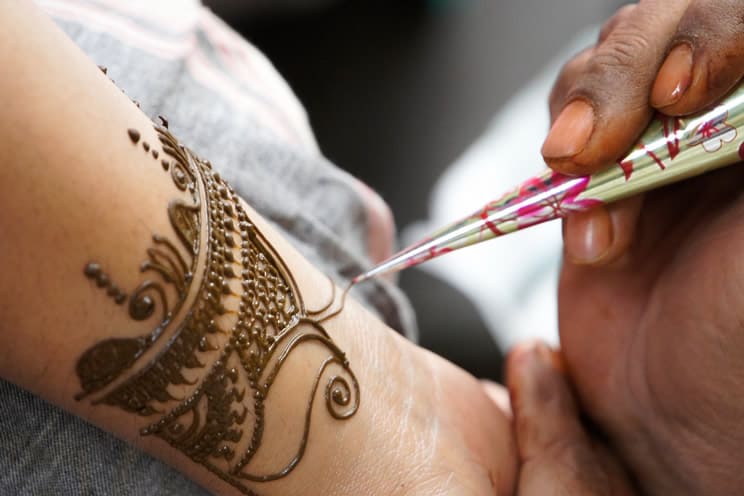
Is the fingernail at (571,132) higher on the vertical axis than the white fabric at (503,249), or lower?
higher

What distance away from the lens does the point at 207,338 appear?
2.02ft

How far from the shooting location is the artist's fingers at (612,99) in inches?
27.9

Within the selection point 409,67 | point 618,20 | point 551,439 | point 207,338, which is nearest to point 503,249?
point 409,67

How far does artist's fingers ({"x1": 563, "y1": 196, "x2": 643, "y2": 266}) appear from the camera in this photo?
80cm

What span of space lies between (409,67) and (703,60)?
1.39 metres

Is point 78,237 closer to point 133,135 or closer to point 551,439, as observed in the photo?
point 133,135

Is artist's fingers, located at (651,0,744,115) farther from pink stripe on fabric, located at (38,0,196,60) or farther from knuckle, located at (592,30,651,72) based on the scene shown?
pink stripe on fabric, located at (38,0,196,60)

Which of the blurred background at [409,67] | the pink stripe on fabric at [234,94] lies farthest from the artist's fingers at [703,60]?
the blurred background at [409,67]

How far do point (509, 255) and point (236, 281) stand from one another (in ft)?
3.58

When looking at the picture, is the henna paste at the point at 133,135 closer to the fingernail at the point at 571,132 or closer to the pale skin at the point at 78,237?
the pale skin at the point at 78,237

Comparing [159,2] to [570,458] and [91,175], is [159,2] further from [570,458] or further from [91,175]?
[570,458]

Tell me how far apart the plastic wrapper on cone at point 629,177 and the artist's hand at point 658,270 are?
16 millimetres

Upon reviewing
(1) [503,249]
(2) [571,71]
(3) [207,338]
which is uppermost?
(3) [207,338]

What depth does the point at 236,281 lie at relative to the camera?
64 cm
